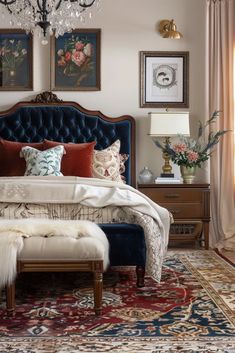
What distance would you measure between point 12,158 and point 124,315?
9.69 feet

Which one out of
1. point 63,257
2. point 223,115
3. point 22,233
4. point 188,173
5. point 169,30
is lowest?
point 63,257

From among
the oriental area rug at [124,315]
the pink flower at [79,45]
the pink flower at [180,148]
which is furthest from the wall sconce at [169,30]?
the oriental area rug at [124,315]

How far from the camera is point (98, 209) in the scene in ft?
13.0

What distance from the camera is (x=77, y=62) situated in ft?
20.2

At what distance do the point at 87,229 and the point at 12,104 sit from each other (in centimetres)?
328

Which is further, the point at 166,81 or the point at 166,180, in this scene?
the point at 166,81

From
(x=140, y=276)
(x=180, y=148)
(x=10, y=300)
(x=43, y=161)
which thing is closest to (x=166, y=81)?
(x=180, y=148)

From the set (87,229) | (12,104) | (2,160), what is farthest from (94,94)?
(87,229)

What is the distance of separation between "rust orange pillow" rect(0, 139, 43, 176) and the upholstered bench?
8.23 feet

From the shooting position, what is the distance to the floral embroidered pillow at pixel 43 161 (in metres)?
5.17

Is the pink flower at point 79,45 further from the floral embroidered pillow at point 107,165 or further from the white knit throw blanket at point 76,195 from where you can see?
the white knit throw blanket at point 76,195

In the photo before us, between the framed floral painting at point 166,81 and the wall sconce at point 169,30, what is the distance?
0.21m

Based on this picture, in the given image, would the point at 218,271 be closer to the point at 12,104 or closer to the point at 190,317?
the point at 190,317

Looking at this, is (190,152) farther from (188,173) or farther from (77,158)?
(77,158)
